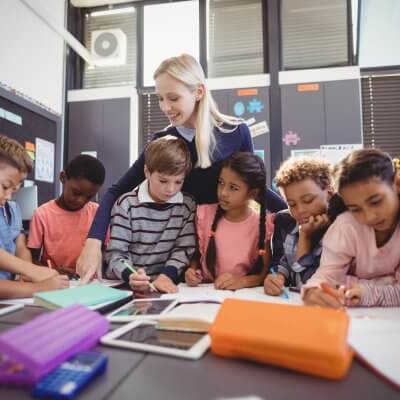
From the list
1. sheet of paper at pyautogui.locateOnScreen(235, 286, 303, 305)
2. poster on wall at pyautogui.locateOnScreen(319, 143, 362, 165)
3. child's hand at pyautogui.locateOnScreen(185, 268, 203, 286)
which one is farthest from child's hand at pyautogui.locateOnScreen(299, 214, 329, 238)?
poster on wall at pyautogui.locateOnScreen(319, 143, 362, 165)

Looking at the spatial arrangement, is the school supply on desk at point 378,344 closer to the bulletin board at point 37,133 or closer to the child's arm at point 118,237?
the child's arm at point 118,237

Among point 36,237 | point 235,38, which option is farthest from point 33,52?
point 36,237

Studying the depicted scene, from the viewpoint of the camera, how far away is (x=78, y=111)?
3020 mm

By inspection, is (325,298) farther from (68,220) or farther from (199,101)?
(68,220)

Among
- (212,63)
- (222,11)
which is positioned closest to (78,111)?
(212,63)

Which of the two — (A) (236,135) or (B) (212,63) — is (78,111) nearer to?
(B) (212,63)

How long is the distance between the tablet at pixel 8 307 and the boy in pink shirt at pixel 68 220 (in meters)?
0.63

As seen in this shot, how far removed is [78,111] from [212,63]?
1.19 meters

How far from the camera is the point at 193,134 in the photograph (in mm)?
1146

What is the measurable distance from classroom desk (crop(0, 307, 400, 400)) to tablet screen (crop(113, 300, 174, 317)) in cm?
17

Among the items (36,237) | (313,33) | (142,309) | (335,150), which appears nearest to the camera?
(142,309)

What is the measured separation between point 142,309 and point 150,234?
475 millimetres

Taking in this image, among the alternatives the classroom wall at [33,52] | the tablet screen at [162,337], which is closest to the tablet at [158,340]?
the tablet screen at [162,337]

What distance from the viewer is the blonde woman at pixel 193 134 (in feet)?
3.48
